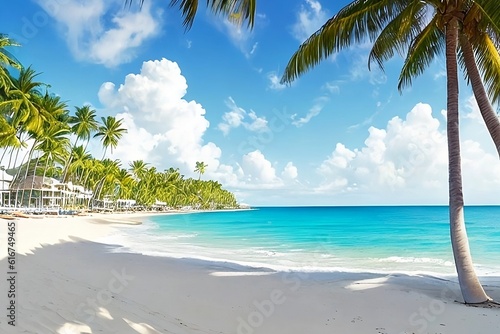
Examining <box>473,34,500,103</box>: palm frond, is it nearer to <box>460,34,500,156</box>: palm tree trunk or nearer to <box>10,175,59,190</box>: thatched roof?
<box>460,34,500,156</box>: palm tree trunk

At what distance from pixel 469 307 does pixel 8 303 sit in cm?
701

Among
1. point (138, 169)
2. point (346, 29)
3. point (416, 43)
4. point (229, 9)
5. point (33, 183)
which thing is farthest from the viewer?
point (138, 169)

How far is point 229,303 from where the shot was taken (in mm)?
6246

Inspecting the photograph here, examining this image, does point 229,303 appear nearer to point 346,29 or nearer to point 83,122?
point 346,29

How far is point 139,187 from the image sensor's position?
8344 centimetres

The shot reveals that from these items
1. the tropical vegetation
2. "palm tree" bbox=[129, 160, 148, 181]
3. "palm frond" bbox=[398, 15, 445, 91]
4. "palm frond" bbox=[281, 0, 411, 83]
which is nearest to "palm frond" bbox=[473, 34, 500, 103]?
the tropical vegetation

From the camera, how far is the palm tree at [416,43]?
6.42m

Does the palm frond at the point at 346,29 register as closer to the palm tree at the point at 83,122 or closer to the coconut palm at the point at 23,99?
the coconut palm at the point at 23,99

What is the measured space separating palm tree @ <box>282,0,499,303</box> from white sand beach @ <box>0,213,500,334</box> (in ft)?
3.75

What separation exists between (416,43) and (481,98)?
2.21 meters

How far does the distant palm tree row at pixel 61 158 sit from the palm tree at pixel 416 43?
1521cm

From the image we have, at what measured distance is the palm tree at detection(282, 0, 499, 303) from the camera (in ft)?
21.1

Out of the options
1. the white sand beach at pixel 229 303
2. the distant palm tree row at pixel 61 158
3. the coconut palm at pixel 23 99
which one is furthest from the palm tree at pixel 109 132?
the white sand beach at pixel 229 303

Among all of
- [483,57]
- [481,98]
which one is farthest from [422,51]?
[481,98]
